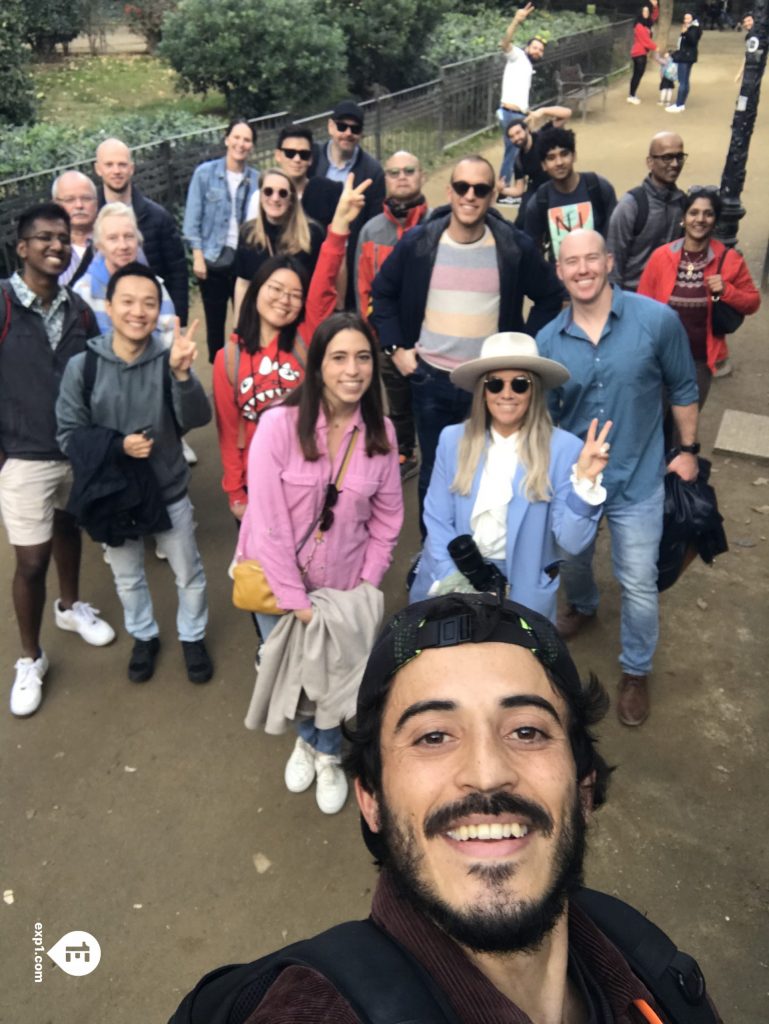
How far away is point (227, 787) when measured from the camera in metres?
3.87

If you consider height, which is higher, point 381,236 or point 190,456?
point 381,236

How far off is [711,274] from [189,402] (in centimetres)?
307

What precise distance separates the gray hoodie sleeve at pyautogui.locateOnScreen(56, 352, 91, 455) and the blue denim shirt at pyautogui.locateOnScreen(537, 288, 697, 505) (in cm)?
205

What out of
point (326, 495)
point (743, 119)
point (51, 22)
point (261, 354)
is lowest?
point (51, 22)

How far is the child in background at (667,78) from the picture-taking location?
17188mm

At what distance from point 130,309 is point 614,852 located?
120 inches

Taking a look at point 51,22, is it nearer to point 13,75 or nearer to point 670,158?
point 13,75

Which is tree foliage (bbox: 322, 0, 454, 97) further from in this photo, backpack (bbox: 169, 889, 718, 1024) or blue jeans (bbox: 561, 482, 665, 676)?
backpack (bbox: 169, 889, 718, 1024)

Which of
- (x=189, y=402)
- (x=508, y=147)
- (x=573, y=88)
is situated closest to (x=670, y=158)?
(x=189, y=402)

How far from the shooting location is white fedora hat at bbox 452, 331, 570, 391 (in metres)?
3.33

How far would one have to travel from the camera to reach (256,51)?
14242 millimetres

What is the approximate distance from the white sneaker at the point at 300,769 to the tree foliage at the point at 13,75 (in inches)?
558

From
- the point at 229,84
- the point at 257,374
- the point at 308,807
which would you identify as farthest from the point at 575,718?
the point at 229,84

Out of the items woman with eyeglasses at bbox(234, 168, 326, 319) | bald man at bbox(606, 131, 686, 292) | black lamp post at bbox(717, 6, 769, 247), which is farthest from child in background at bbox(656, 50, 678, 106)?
woman with eyeglasses at bbox(234, 168, 326, 319)
